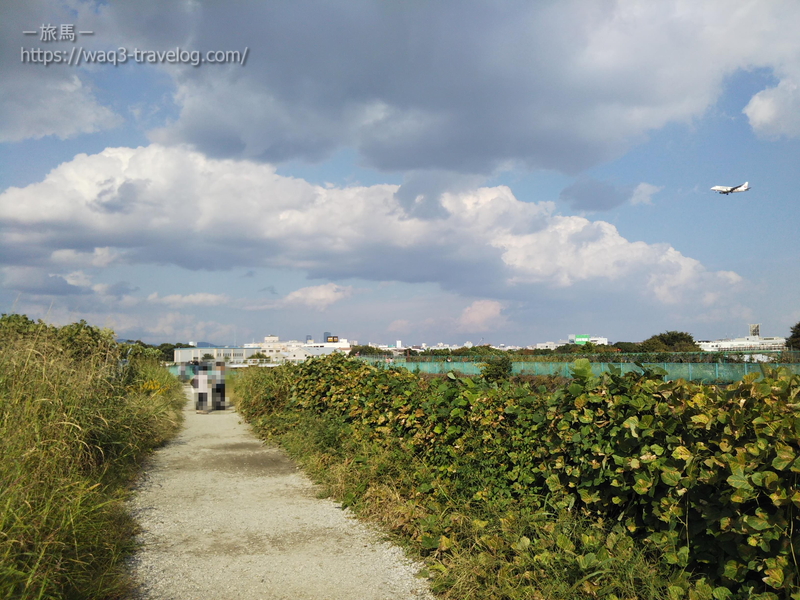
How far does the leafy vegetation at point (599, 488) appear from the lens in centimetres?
283

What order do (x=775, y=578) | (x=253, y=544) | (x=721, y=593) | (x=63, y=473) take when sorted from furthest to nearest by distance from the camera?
1. (x=63, y=473)
2. (x=253, y=544)
3. (x=721, y=593)
4. (x=775, y=578)

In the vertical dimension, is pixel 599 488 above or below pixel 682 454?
below

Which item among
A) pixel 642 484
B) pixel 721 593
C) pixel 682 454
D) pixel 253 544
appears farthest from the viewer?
pixel 253 544

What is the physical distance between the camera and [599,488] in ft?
13.0

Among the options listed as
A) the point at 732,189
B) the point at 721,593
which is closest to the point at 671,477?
the point at 721,593

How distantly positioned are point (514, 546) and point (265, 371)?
38.3 ft

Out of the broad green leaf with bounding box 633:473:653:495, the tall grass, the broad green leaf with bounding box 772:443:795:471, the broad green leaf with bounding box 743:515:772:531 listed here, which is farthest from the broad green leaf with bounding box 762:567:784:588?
the tall grass

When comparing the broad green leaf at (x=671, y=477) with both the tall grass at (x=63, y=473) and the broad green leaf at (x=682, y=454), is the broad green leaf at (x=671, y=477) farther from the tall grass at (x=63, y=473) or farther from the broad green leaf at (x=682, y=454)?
the tall grass at (x=63, y=473)

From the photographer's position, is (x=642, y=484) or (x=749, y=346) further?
(x=749, y=346)

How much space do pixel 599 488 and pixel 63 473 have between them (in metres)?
4.96

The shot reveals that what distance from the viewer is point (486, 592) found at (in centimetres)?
369

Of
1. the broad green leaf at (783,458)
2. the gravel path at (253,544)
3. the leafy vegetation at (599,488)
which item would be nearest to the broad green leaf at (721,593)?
the leafy vegetation at (599,488)

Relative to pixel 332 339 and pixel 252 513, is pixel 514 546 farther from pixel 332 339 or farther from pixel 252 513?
pixel 332 339

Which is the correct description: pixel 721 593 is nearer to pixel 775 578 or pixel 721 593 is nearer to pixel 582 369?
pixel 775 578
